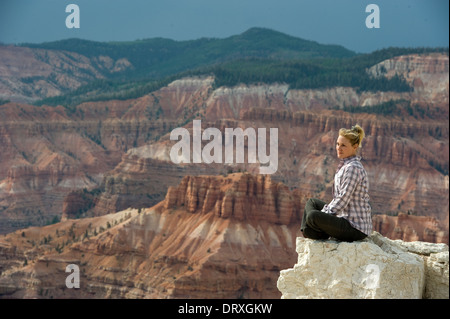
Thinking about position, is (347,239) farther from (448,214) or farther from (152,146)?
(152,146)

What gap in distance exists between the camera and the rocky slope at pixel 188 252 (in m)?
88.6

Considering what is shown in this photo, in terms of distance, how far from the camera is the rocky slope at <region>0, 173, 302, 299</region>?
8856cm

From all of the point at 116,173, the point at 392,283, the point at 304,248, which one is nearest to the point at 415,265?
the point at 392,283

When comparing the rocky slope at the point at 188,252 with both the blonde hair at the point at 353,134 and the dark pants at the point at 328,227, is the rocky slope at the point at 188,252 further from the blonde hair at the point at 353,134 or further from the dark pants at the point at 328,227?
the blonde hair at the point at 353,134

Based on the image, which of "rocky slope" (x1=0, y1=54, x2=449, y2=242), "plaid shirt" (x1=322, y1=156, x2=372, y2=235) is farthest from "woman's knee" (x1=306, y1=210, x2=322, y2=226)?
"rocky slope" (x1=0, y1=54, x2=449, y2=242)

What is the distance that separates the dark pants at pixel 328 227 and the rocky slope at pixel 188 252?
68603 mm

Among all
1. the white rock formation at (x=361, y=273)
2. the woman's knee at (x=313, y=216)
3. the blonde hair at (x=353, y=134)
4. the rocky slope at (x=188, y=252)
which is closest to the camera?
the white rock formation at (x=361, y=273)

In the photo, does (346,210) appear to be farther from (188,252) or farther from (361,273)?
(188,252)

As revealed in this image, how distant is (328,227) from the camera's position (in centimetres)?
1744

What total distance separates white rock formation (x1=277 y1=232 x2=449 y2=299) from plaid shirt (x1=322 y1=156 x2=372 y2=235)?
464 millimetres

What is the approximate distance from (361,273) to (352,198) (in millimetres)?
1653

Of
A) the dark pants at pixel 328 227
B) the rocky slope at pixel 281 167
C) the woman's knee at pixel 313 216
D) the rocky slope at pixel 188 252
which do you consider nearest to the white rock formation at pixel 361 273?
the dark pants at pixel 328 227

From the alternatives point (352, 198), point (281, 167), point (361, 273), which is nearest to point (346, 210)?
point (352, 198)
